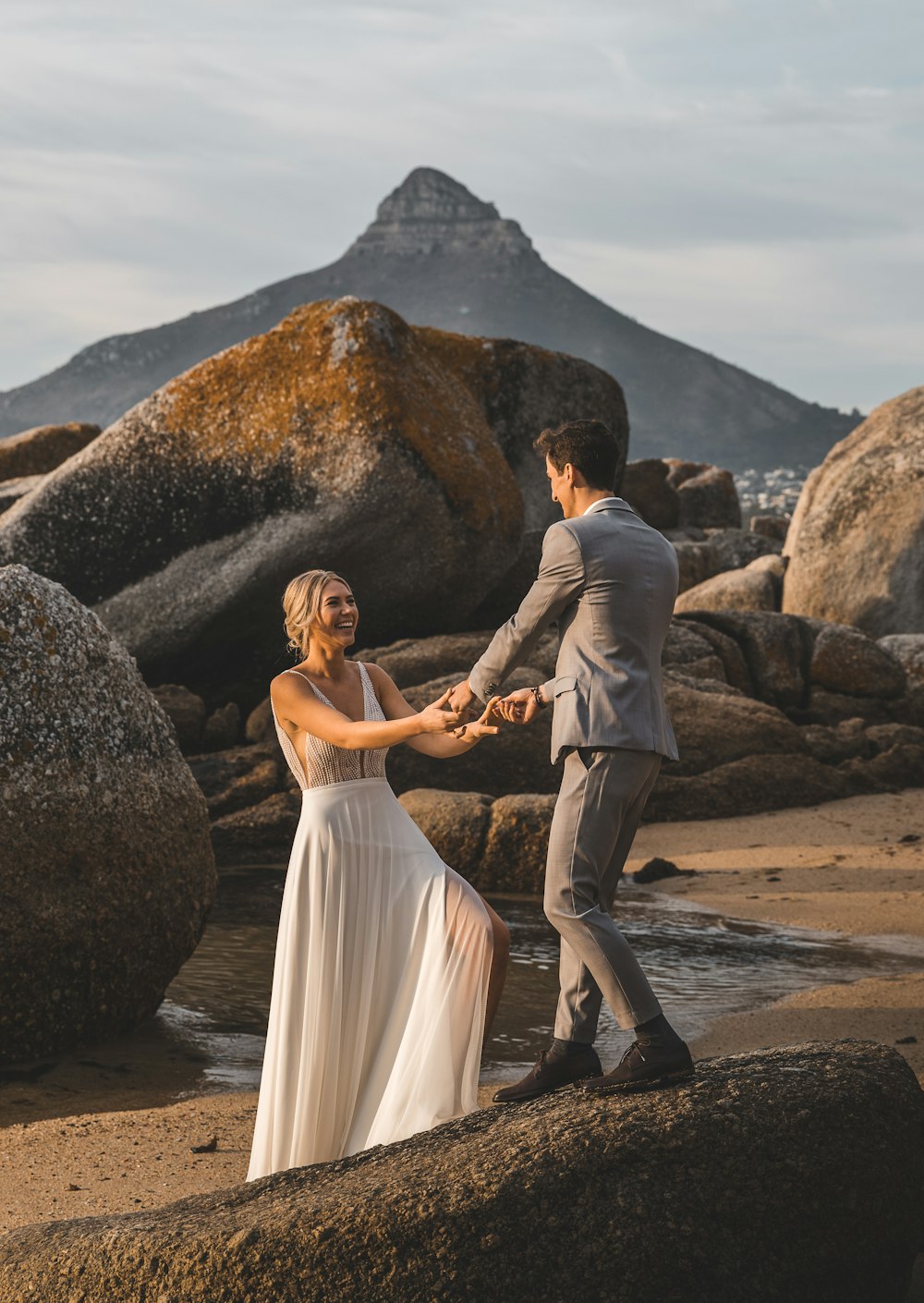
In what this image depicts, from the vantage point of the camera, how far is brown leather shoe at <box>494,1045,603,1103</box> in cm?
438

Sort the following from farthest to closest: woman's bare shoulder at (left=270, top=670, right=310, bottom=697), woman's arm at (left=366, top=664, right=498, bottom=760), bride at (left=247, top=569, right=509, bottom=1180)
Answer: woman's bare shoulder at (left=270, top=670, right=310, bottom=697) → woman's arm at (left=366, top=664, right=498, bottom=760) → bride at (left=247, top=569, right=509, bottom=1180)

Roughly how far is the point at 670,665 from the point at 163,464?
549cm

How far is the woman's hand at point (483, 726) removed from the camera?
490 cm

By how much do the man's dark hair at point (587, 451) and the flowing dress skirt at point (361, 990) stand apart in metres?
1.33

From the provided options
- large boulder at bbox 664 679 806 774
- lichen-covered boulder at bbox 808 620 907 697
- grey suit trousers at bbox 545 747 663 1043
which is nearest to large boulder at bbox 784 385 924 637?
lichen-covered boulder at bbox 808 620 907 697

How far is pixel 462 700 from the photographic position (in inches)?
189

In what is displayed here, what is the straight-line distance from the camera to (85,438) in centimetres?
2303

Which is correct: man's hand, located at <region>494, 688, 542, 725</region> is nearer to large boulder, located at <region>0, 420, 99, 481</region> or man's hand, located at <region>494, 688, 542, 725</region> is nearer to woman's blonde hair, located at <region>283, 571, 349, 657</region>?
woman's blonde hair, located at <region>283, 571, 349, 657</region>

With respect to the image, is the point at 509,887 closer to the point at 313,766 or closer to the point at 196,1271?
the point at 313,766

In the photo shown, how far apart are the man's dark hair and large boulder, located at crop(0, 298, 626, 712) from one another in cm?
919

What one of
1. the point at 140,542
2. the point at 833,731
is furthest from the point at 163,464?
the point at 833,731

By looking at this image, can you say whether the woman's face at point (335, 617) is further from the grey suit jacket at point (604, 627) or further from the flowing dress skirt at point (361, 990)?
the grey suit jacket at point (604, 627)

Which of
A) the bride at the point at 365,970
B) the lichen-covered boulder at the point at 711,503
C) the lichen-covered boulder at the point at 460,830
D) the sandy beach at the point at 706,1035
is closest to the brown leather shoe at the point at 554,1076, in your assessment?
the bride at the point at 365,970

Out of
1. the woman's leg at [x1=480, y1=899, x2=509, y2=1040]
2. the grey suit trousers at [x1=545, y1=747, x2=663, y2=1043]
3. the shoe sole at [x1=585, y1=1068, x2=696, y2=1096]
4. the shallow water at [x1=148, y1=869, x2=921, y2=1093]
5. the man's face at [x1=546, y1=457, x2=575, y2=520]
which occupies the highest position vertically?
the man's face at [x1=546, y1=457, x2=575, y2=520]
